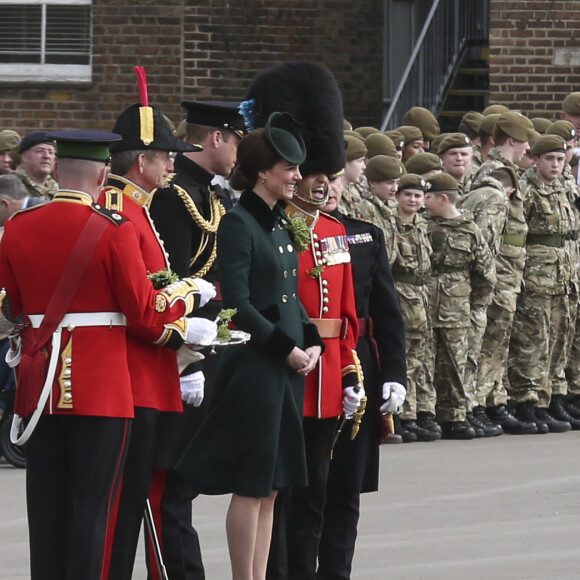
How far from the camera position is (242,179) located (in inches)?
251

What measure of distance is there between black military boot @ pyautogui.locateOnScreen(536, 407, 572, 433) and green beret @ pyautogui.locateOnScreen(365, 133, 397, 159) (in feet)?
7.54

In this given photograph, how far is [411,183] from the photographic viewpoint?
11922 mm

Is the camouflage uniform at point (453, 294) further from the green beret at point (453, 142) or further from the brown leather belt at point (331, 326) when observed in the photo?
the brown leather belt at point (331, 326)

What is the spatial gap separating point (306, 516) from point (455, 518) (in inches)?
104

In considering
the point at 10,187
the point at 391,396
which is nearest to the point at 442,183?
the point at 10,187

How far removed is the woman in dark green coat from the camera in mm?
6172

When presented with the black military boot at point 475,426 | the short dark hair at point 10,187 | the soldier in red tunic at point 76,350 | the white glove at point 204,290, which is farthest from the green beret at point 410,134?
the soldier in red tunic at point 76,350

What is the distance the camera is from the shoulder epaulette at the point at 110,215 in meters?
5.79

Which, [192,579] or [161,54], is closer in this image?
[192,579]

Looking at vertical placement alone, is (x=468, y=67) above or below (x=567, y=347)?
above

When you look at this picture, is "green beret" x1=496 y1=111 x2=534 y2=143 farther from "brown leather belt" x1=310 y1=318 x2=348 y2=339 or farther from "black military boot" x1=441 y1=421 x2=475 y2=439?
"brown leather belt" x1=310 y1=318 x2=348 y2=339

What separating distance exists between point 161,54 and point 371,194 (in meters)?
6.37

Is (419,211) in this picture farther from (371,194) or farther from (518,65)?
(518,65)

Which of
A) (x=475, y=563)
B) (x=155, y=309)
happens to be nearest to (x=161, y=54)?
(x=475, y=563)
